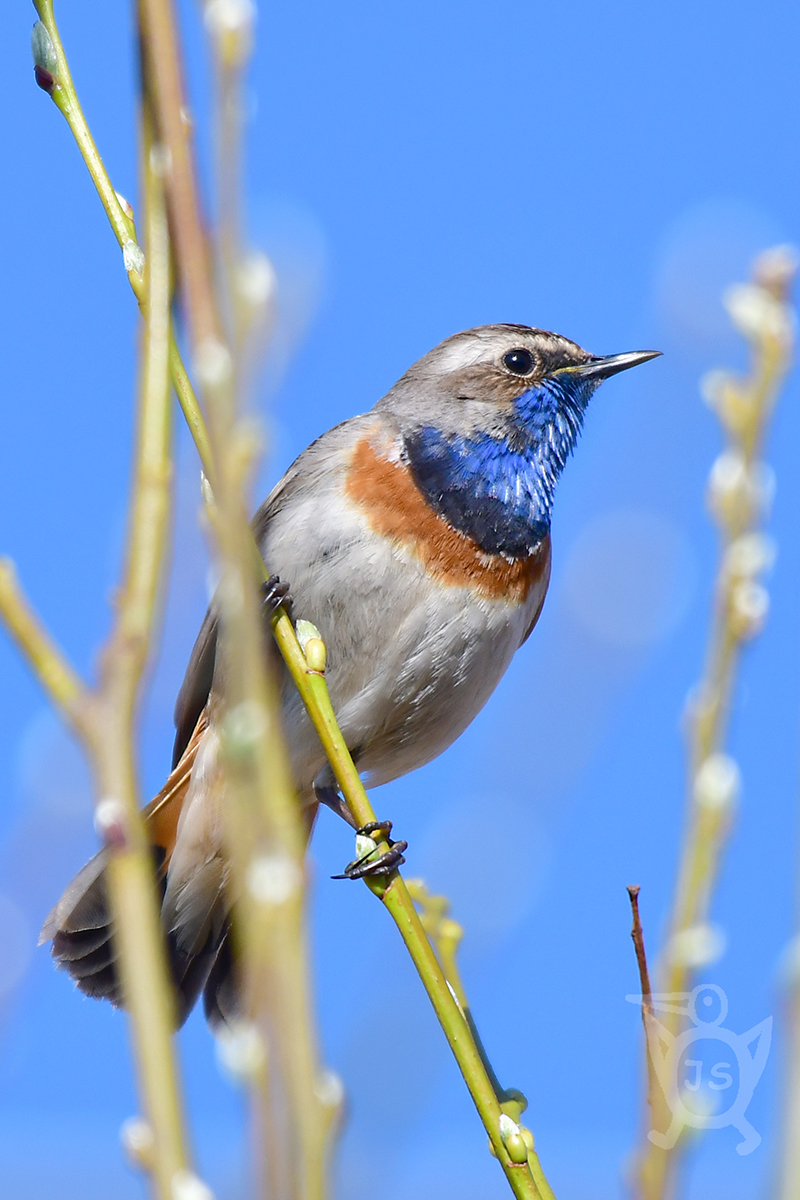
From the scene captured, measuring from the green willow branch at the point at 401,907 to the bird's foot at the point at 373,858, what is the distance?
11cm

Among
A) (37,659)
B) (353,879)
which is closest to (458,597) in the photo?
(353,879)

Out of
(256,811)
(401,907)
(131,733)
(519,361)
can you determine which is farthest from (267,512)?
(256,811)

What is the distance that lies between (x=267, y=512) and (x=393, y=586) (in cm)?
77

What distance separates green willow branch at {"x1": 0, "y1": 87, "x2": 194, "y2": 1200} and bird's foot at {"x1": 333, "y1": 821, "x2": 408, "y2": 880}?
1234 millimetres

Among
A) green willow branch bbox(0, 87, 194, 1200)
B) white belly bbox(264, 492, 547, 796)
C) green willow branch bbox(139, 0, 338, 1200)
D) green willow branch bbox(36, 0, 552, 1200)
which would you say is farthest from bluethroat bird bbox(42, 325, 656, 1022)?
green willow branch bbox(139, 0, 338, 1200)

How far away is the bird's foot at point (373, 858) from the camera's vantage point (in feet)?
8.28

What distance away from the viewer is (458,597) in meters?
4.74

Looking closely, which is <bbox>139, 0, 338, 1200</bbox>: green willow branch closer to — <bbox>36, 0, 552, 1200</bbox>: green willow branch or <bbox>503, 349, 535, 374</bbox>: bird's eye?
<bbox>36, 0, 552, 1200</bbox>: green willow branch

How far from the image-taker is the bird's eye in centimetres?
545

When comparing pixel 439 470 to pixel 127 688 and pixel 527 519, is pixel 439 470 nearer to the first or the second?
pixel 527 519

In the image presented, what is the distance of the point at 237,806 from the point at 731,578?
43 centimetres

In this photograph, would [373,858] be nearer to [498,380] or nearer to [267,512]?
[267,512]

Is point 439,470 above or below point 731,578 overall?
above

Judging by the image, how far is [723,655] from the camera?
1036 mm
